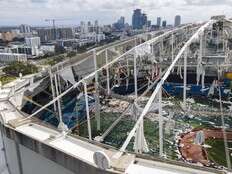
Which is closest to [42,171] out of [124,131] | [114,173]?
[114,173]

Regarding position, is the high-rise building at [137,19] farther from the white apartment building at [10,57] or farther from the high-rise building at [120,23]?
the white apartment building at [10,57]

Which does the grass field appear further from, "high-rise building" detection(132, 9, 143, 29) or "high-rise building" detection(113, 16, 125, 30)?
"high-rise building" detection(113, 16, 125, 30)

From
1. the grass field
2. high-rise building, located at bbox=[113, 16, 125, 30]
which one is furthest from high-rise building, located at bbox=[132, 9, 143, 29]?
the grass field

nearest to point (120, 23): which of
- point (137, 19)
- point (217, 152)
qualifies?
point (137, 19)

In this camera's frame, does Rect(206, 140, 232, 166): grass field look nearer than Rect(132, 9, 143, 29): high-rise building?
Yes

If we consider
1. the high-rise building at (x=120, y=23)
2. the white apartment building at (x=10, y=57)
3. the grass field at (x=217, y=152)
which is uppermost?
the high-rise building at (x=120, y=23)

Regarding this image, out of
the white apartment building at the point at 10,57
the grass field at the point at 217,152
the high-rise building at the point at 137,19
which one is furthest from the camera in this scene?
the high-rise building at the point at 137,19

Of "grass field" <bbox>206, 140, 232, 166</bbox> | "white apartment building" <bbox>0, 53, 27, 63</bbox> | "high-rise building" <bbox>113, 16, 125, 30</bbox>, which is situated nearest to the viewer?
"grass field" <bbox>206, 140, 232, 166</bbox>

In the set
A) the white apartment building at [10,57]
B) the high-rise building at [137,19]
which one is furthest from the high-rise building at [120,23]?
the white apartment building at [10,57]

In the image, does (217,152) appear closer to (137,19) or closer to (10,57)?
(10,57)

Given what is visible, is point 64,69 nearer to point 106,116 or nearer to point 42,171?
point 106,116

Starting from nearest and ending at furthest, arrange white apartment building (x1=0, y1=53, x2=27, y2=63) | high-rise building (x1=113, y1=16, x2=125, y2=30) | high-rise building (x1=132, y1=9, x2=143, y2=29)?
white apartment building (x1=0, y1=53, x2=27, y2=63) → high-rise building (x1=132, y1=9, x2=143, y2=29) → high-rise building (x1=113, y1=16, x2=125, y2=30)
